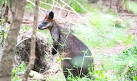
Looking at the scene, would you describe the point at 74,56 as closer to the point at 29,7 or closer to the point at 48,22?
the point at 48,22

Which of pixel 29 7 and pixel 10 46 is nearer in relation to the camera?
pixel 10 46

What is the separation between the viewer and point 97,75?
9.84 ft

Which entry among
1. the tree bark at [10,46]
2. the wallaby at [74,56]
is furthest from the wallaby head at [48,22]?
the tree bark at [10,46]

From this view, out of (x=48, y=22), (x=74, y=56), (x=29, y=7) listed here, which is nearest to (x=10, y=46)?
(x=74, y=56)

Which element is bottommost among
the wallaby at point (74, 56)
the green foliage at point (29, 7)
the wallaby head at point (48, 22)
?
the wallaby at point (74, 56)

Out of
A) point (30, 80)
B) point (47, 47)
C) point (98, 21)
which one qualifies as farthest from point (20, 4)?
point (47, 47)

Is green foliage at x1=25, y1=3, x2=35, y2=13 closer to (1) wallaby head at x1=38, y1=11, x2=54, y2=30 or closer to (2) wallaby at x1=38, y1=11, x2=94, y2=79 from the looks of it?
(1) wallaby head at x1=38, y1=11, x2=54, y2=30

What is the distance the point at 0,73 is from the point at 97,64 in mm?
3796

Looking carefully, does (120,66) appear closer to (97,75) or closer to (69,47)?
(69,47)

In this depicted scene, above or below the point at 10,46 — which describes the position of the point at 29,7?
above

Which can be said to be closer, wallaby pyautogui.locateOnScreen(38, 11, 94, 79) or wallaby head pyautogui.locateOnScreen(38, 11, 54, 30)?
wallaby pyautogui.locateOnScreen(38, 11, 94, 79)

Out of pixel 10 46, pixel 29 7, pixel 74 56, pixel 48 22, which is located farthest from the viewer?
pixel 29 7

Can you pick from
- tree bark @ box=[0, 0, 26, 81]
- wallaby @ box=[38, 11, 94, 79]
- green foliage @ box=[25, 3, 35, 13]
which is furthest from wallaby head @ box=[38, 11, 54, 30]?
green foliage @ box=[25, 3, 35, 13]

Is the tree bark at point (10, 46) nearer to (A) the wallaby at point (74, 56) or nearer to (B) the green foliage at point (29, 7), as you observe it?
(A) the wallaby at point (74, 56)
